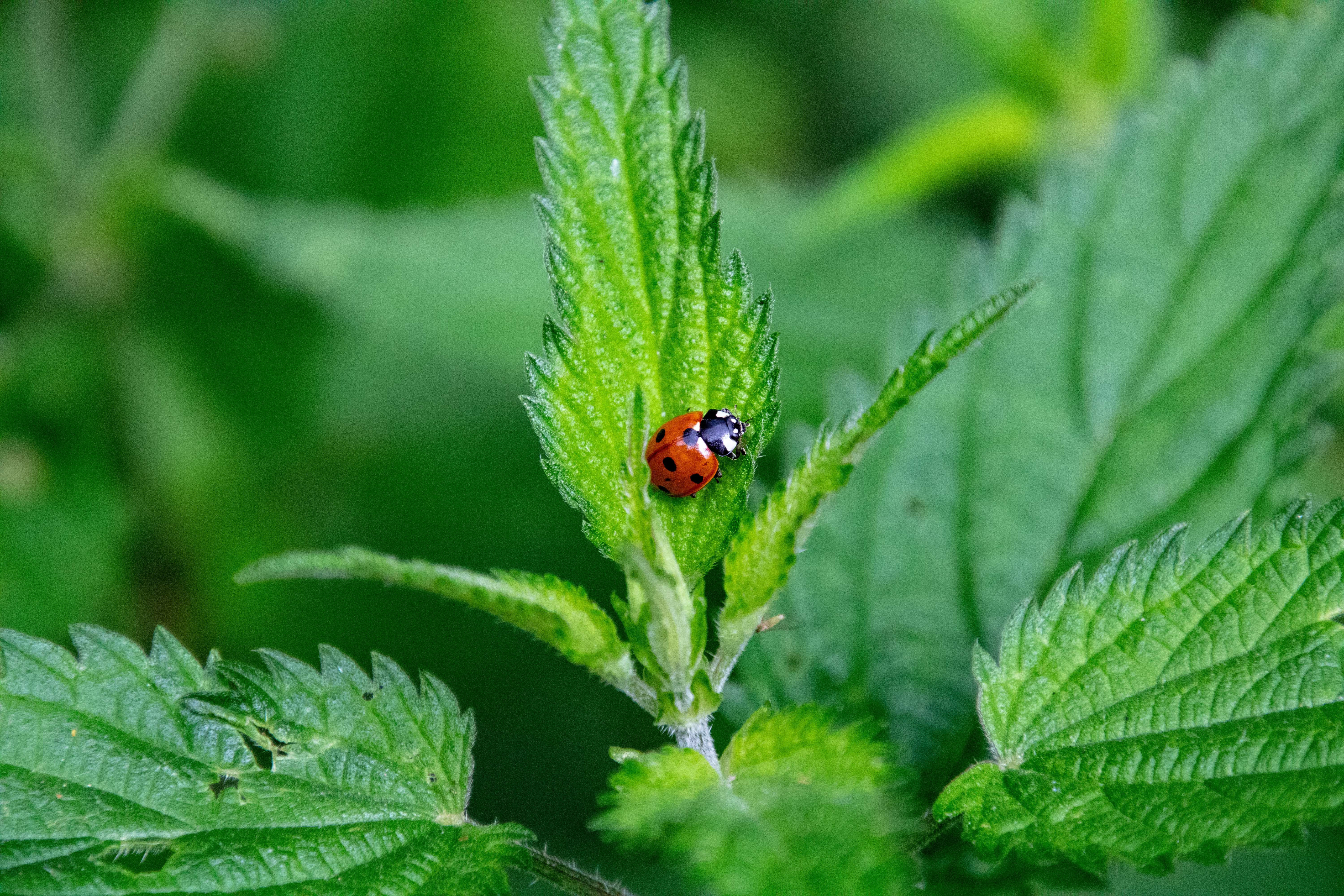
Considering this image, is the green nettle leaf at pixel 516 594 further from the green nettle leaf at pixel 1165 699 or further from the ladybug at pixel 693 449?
the green nettle leaf at pixel 1165 699

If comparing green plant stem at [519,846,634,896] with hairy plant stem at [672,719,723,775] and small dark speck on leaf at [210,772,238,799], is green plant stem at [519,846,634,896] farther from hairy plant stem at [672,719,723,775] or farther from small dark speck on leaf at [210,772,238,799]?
small dark speck on leaf at [210,772,238,799]

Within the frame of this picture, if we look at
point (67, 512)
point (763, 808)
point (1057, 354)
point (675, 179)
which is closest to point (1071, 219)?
point (1057, 354)

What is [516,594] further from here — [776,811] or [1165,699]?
[1165,699]

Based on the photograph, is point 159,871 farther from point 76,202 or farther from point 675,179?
point 76,202

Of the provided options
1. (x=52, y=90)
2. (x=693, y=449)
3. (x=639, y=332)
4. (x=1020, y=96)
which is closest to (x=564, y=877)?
(x=693, y=449)

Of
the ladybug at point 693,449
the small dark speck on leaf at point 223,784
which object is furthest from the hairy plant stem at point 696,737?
the small dark speck on leaf at point 223,784

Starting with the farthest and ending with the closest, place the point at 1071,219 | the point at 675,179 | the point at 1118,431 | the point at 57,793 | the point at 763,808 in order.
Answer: the point at 1071,219 → the point at 1118,431 → the point at 675,179 → the point at 57,793 → the point at 763,808

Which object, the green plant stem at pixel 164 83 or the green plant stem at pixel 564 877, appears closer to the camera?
the green plant stem at pixel 564 877

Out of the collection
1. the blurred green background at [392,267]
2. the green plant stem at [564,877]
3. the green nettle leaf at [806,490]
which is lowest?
the green plant stem at [564,877]
